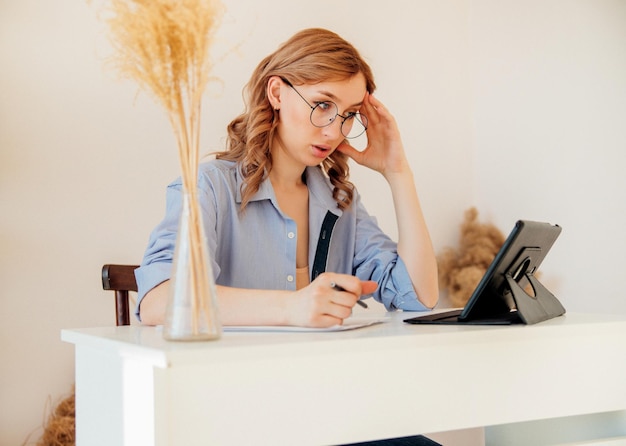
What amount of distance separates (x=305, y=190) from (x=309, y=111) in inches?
9.6

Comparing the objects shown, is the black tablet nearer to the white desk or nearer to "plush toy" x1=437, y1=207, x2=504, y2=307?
the white desk

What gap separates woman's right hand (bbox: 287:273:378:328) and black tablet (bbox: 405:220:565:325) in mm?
192

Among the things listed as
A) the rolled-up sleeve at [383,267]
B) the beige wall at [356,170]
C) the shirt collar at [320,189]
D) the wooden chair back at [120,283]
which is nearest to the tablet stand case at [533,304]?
the rolled-up sleeve at [383,267]

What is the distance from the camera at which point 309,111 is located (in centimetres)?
168

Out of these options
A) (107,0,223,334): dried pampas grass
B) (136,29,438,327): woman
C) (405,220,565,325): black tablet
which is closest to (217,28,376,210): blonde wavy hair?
(136,29,438,327): woman

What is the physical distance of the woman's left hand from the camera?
1.84m

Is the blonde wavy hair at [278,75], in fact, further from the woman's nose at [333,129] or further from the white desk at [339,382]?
the white desk at [339,382]

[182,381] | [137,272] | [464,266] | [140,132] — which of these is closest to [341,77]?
[137,272]

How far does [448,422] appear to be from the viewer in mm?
1031

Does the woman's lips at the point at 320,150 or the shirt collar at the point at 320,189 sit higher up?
the woman's lips at the point at 320,150

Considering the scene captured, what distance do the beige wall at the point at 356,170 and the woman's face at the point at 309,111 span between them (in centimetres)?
40

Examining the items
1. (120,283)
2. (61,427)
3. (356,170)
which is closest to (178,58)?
(120,283)

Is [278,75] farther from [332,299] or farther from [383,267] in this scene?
[332,299]

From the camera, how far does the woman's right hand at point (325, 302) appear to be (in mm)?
1097
